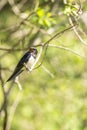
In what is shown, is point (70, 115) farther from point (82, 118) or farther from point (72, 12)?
point (72, 12)

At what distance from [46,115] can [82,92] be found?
0.74 meters

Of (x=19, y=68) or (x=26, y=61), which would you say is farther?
(x=26, y=61)

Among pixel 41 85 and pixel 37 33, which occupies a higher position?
pixel 37 33

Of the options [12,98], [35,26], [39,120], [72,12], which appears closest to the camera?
[72,12]

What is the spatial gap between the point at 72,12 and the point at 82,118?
4.52 metres

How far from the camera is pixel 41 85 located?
995cm

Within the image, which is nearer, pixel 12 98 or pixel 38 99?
pixel 38 99

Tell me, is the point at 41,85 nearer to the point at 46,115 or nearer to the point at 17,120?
the point at 46,115

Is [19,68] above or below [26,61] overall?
above

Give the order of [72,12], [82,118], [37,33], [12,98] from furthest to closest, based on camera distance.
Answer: [12,98] < [82,118] < [37,33] < [72,12]

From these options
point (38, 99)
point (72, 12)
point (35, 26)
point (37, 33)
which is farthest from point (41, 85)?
point (72, 12)

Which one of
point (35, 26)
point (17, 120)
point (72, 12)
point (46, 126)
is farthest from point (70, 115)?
point (72, 12)

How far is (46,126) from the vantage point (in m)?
10.4

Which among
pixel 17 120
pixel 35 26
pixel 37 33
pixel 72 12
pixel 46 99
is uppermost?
pixel 72 12
